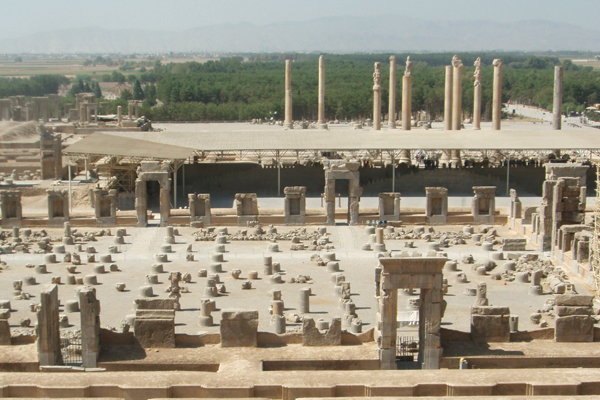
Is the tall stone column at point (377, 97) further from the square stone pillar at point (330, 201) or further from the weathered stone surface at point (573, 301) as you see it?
the weathered stone surface at point (573, 301)

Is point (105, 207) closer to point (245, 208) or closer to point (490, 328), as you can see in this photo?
point (245, 208)

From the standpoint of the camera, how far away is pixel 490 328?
2288 centimetres

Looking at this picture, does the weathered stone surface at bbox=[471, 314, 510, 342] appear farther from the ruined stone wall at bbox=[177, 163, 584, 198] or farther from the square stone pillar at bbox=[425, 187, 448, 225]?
the ruined stone wall at bbox=[177, 163, 584, 198]

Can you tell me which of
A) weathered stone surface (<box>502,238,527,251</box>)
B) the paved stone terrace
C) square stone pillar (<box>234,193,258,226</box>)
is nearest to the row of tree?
square stone pillar (<box>234,193,258,226</box>)

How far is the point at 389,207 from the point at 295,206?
4009 millimetres

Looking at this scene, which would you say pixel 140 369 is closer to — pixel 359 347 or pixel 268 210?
pixel 359 347

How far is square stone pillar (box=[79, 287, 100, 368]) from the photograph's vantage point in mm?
21797

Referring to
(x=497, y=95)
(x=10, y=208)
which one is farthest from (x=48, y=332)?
(x=497, y=95)

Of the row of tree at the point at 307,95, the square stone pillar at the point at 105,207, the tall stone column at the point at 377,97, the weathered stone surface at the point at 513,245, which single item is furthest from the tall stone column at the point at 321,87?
the weathered stone surface at the point at 513,245

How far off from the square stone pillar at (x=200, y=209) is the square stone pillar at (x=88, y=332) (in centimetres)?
1618

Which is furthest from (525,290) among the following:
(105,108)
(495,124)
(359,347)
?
(105,108)

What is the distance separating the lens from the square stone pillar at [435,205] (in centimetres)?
3841

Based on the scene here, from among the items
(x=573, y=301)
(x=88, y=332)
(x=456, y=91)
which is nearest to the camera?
(x=88, y=332)

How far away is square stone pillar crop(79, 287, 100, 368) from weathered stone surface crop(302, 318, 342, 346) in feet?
16.7
